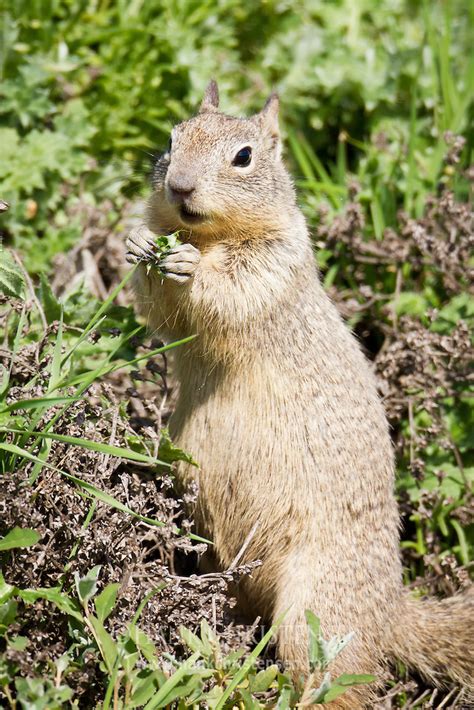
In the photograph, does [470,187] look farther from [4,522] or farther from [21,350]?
[4,522]

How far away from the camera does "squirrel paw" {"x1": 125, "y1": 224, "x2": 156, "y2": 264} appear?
171 inches

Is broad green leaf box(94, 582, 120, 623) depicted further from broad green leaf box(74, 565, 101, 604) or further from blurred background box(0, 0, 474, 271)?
blurred background box(0, 0, 474, 271)

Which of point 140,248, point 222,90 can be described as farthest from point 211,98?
point 222,90

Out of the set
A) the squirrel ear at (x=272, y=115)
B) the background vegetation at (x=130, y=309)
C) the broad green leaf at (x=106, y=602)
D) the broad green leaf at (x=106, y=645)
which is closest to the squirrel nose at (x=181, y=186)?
the background vegetation at (x=130, y=309)

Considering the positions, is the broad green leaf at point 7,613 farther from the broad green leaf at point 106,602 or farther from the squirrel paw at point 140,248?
the squirrel paw at point 140,248

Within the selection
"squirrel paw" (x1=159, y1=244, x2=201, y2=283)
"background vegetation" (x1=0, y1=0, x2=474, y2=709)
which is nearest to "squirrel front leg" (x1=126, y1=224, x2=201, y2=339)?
"squirrel paw" (x1=159, y1=244, x2=201, y2=283)

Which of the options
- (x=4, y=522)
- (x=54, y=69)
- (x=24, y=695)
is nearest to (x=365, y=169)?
(x=54, y=69)

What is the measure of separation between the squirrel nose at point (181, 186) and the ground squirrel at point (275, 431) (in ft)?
0.14

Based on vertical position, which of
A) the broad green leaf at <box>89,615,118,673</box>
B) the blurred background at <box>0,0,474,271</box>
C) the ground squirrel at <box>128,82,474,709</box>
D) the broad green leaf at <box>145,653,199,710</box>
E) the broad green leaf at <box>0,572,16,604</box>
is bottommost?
the broad green leaf at <box>145,653,199,710</box>

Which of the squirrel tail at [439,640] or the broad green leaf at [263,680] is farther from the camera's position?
the squirrel tail at [439,640]

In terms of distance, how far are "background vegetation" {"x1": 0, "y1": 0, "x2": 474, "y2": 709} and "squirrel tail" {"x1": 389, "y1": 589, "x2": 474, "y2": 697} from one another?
0.39 ft

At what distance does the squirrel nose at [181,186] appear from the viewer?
4.27 metres

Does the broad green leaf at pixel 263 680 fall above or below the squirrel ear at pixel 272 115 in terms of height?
below

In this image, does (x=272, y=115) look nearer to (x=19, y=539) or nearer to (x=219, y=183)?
(x=219, y=183)
